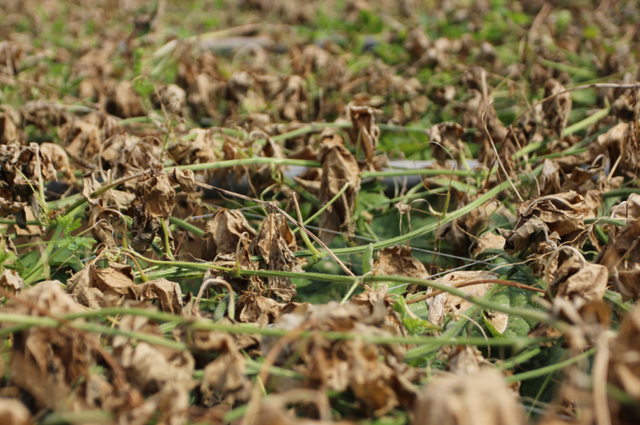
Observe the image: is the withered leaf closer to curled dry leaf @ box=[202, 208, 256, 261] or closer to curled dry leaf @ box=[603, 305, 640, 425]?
curled dry leaf @ box=[202, 208, 256, 261]

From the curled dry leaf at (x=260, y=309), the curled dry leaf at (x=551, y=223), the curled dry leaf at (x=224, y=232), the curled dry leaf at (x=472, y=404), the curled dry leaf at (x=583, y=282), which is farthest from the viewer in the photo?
the curled dry leaf at (x=224, y=232)

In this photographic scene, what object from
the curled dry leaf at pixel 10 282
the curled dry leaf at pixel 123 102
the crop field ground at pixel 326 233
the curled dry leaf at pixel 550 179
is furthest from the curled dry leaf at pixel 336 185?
the curled dry leaf at pixel 123 102

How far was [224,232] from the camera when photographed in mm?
1188

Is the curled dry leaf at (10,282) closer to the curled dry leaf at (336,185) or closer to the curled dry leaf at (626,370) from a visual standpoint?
the curled dry leaf at (336,185)

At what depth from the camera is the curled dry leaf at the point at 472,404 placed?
56cm

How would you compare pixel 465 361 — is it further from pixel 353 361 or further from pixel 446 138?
pixel 446 138

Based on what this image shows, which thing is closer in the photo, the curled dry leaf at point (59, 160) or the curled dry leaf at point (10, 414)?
the curled dry leaf at point (10, 414)

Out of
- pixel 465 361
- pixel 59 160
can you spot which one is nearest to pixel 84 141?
pixel 59 160

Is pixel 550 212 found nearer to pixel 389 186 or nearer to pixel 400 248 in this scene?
pixel 400 248

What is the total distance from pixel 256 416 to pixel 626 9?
12.6 ft

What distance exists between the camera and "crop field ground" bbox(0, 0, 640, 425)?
70cm

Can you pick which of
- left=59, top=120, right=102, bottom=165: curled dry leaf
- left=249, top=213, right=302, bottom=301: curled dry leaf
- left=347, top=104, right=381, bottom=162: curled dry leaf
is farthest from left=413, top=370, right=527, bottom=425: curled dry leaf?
left=59, top=120, right=102, bottom=165: curled dry leaf

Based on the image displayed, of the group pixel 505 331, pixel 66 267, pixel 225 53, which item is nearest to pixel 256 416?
pixel 505 331

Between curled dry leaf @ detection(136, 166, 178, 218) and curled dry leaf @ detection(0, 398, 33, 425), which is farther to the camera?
curled dry leaf @ detection(136, 166, 178, 218)
